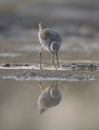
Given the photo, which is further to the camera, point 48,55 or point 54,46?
point 48,55

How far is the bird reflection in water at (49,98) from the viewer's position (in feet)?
35.3

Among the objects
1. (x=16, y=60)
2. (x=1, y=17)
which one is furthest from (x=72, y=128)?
(x=1, y=17)

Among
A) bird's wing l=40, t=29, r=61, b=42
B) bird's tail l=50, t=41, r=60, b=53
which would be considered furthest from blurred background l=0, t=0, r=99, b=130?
bird's wing l=40, t=29, r=61, b=42

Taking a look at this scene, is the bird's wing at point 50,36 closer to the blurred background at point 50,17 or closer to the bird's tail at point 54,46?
the bird's tail at point 54,46

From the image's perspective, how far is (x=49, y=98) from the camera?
11289 millimetres

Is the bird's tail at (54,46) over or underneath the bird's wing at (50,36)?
underneath

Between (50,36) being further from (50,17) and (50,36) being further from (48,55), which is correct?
(50,17)

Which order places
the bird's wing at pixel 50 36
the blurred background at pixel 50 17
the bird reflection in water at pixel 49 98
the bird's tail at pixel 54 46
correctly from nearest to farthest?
the bird reflection in water at pixel 49 98 < the bird's tail at pixel 54 46 < the bird's wing at pixel 50 36 < the blurred background at pixel 50 17

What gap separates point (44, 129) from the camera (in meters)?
9.45

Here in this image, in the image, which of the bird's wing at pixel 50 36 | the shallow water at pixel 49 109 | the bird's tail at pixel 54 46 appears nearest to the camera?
the shallow water at pixel 49 109

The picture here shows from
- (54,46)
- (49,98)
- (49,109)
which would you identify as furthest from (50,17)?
(49,109)

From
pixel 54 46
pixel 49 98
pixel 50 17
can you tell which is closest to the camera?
pixel 49 98

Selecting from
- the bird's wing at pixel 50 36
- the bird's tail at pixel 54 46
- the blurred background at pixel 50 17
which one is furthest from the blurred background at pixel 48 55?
the bird's wing at pixel 50 36

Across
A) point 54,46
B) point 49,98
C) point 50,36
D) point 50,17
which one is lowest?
point 49,98
